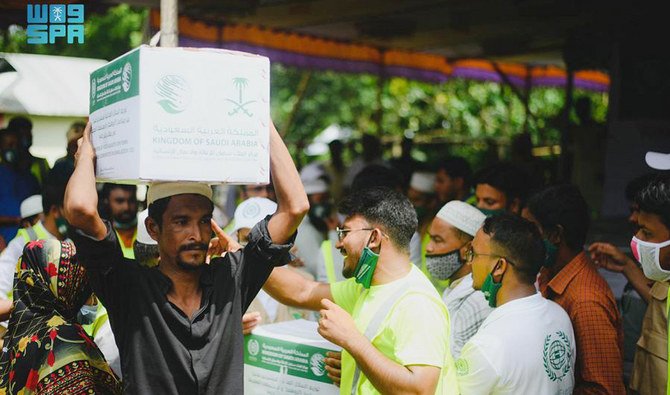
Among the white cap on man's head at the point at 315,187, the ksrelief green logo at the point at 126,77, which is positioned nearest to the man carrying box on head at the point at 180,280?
the ksrelief green logo at the point at 126,77

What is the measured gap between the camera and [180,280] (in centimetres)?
262

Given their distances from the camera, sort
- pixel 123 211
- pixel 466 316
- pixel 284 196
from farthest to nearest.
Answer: pixel 123 211, pixel 466 316, pixel 284 196

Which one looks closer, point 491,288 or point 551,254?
point 491,288

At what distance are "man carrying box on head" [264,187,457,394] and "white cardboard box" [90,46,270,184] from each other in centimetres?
56

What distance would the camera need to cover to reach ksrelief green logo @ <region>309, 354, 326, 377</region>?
291cm

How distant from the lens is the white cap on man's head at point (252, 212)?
13.9 feet

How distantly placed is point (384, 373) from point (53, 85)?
9182 mm

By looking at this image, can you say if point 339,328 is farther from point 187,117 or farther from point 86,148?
point 86,148

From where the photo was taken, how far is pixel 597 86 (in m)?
11.4

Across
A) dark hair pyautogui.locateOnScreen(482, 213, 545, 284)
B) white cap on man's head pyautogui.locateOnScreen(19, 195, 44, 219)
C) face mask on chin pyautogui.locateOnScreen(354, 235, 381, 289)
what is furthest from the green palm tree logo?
white cap on man's head pyautogui.locateOnScreen(19, 195, 44, 219)

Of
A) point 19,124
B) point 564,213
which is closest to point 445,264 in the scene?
point 564,213

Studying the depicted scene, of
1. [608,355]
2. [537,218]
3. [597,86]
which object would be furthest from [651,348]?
[597,86]

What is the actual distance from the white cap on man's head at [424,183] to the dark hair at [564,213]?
288cm

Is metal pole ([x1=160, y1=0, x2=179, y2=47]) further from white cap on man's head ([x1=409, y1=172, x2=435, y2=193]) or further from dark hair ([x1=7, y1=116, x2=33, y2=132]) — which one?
dark hair ([x1=7, y1=116, x2=33, y2=132])
